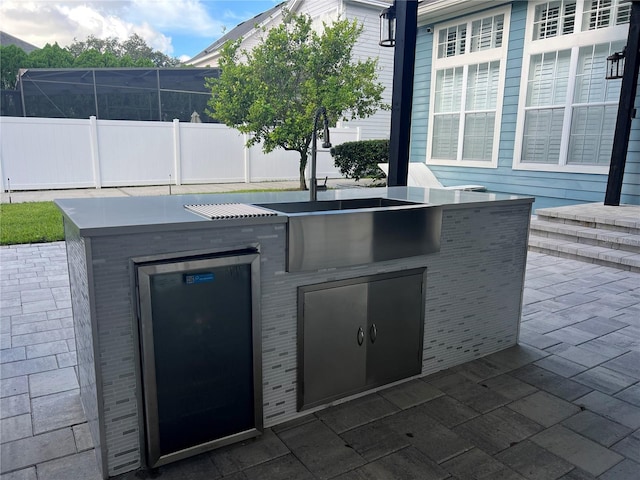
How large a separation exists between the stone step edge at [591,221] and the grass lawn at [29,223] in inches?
243

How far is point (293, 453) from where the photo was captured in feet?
6.45

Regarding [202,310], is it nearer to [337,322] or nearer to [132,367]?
[132,367]

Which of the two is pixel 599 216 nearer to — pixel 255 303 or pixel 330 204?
pixel 330 204

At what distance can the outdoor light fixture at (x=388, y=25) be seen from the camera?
14.8 ft

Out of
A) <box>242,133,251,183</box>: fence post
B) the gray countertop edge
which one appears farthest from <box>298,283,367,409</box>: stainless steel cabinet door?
<box>242,133,251,183</box>: fence post

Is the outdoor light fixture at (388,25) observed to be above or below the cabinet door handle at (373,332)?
above

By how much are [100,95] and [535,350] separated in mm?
12574

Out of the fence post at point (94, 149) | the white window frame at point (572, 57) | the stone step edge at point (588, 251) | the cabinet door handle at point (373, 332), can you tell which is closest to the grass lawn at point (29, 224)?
the fence post at point (94, 149)

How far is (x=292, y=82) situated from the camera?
1081 cm

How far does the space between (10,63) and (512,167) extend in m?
21.1

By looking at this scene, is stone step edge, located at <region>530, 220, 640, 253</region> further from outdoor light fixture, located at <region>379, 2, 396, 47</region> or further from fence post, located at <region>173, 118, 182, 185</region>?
fence post, located at <region>173, 118, 182, 185</region>

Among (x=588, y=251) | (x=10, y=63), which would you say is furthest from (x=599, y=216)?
(x=10, y=63)

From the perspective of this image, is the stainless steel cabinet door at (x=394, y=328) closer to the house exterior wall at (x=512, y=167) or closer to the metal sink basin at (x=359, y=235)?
the metal sink basin at (x=359, y=235)

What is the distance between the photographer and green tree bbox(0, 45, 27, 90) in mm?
19781
